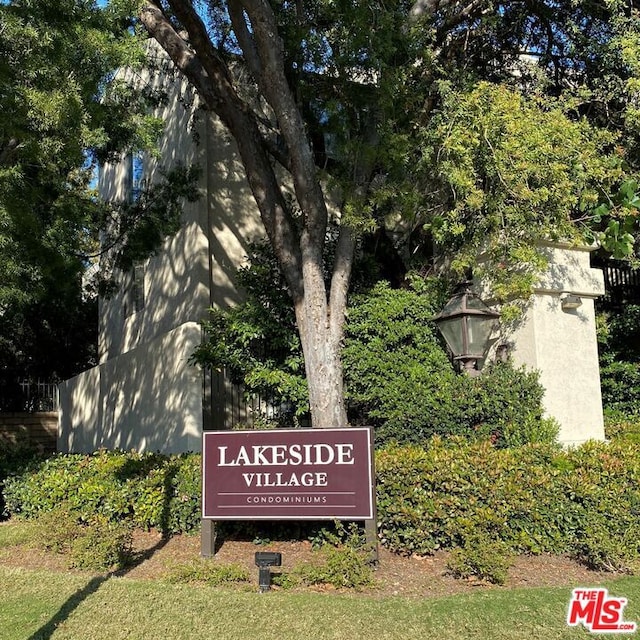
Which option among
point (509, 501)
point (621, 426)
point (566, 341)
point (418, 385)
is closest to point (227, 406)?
point (418, 385)

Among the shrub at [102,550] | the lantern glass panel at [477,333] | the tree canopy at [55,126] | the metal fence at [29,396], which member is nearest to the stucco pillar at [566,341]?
the lantern glass panel at [477,333]

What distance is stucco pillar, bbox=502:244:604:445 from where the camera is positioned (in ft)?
32.4

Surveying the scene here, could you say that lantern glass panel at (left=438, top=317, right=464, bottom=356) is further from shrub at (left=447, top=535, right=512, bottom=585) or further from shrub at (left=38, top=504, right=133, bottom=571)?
shrub at (left=38, top=504, right=133, bottom=571)

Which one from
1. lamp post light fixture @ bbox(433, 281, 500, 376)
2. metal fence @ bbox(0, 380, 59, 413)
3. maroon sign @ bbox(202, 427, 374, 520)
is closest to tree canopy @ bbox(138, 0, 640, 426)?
lamp post light fixture @ bbox(433, 281, 500, 376)

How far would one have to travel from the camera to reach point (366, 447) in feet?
23.3

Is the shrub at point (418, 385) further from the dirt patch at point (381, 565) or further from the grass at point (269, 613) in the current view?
the grass at point (269, 613)

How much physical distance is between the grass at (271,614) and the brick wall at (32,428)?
13722 mm

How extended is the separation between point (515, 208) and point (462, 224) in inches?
30.0

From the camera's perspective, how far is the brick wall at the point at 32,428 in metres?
19.2

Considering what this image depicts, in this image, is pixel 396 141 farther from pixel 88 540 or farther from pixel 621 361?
pixel 621 361

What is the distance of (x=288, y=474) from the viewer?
24.0 feet

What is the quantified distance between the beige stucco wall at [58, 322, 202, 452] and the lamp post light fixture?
522 cm

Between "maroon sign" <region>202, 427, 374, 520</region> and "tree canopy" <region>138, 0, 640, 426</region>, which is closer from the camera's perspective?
"maroon sign" <region>202, 427, 374, 520</region>

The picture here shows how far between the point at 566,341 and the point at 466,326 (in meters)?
2.78
